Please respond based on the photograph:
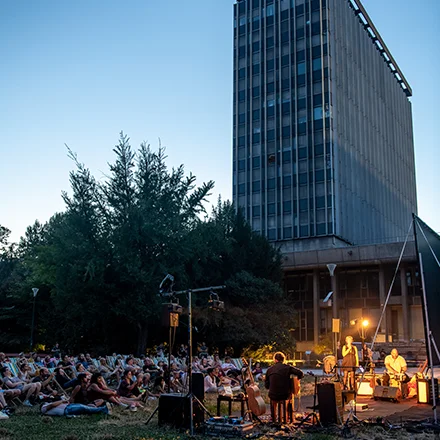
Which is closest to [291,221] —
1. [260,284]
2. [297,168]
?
[297,168]

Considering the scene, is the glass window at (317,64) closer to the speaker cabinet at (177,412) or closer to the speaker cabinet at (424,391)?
the speaker cabinet at (424,391)

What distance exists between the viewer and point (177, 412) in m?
9.58

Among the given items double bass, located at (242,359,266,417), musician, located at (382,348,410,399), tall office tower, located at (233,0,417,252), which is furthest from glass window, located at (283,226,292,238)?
double bass, located at (242,359,266,417)

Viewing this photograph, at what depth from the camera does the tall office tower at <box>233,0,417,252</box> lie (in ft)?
197

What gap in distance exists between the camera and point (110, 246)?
1097 inches

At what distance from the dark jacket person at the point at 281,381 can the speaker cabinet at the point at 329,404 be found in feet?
1.62

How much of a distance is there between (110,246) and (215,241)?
20.8 ft

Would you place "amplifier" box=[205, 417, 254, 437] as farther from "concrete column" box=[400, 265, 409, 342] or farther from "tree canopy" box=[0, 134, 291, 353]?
"concrete column" box=[400, 265, 409, 342]

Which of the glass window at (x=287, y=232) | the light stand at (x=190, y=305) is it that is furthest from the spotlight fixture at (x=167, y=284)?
the glass window at (x=287, y=232)

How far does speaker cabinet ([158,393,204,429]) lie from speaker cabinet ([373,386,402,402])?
6.18 metres

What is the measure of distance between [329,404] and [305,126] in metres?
54.3

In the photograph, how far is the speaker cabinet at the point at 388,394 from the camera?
1378 centimetres

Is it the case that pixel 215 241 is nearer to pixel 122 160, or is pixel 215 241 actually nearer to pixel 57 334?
pixel 122 160

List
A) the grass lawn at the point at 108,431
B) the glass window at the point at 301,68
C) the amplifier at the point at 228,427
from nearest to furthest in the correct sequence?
the grass lawn at the point at 108,431 → the amplifier at the point at 228,427 → the glass window at the point at 301,68
